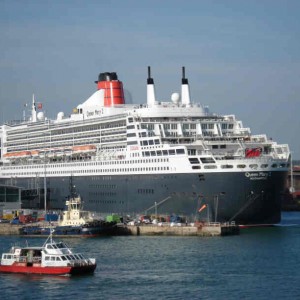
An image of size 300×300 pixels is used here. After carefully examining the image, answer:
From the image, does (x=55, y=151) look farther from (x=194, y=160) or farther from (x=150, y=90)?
(x=194, y=160)

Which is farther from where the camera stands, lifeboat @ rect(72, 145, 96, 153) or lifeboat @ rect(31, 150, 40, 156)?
lifeboat @ rect(31, 150, 40, 156)

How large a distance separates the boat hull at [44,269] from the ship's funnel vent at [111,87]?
132ft

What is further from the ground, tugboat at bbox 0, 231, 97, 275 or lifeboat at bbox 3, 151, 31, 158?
lifeboat at bbox 3, 151, 31, 158

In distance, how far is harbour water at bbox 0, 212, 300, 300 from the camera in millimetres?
46469

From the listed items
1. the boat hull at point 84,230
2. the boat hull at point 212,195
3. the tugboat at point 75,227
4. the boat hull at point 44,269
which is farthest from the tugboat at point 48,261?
the boat hull at point 212,195

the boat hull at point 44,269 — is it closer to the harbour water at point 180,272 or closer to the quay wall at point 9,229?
the harbour water at point 180,272

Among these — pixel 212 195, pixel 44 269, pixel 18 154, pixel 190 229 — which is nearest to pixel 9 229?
pixel 190 229

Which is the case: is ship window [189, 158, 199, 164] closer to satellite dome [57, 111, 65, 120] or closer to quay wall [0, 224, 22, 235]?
quay wall [0, 224, 22, 235]

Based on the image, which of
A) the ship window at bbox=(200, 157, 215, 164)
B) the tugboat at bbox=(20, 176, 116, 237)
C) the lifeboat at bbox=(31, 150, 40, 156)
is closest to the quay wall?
the tugboat at bbox=(20, 176, 116, 237)

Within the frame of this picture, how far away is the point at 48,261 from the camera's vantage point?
2042 inches

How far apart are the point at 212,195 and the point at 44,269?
2399 cm

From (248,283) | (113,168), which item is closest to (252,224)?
(113,168)

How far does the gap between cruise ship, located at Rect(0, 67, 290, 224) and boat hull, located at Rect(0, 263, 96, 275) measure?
77.5ft

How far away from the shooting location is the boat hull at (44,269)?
51.1m
